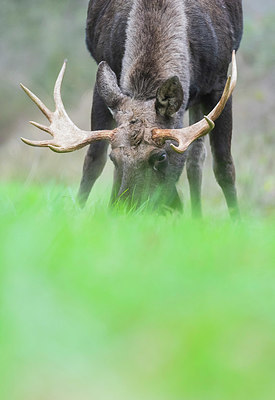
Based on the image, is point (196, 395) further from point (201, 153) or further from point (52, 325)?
point (201, 153)

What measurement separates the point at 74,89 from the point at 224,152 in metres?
11.1

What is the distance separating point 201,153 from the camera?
671cm

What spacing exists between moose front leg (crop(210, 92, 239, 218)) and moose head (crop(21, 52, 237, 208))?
70 cm

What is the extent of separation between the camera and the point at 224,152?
6117 millimetres

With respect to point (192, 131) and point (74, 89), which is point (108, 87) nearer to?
point (192, 131)

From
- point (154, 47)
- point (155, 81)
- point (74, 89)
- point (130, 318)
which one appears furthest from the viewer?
point (74, 89)

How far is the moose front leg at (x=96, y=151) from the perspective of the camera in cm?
600

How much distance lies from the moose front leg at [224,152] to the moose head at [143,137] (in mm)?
696

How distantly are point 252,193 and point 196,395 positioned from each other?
11.0 metres

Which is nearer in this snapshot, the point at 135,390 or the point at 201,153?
the point at 135,390

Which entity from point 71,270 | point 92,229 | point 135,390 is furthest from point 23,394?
point 92,229

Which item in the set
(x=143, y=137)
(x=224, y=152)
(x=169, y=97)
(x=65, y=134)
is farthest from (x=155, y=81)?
(x=224, y=152)

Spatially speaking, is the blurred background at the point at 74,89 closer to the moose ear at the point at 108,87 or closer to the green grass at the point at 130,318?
the moose ear at the point at 108,87

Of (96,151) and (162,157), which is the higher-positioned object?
(162,157)
